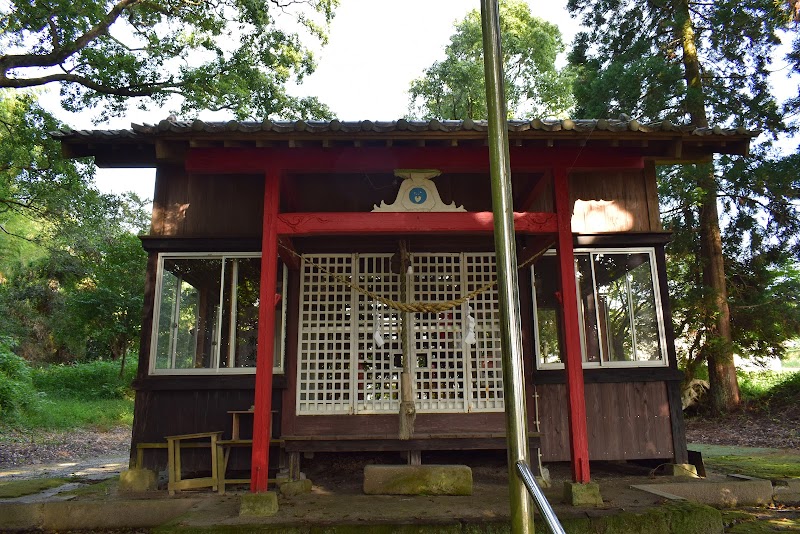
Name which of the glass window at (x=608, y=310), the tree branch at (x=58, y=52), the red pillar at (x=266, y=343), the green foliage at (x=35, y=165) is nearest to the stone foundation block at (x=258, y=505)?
the red pillar at (x=266, y=343)

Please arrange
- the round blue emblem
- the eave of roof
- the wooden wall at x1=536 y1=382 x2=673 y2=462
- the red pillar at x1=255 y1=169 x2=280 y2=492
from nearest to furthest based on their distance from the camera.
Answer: the red pillar at x1=255 y1=169 x2=280 y2=492 < the eave of roof < the round blue emblem < the wooden wall at x1=536 y1=382 x2=673 y2=462

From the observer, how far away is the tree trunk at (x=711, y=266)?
13.6 m

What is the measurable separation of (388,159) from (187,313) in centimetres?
356

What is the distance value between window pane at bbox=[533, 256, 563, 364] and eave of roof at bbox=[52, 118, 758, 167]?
227 cm

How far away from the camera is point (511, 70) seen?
23500mm

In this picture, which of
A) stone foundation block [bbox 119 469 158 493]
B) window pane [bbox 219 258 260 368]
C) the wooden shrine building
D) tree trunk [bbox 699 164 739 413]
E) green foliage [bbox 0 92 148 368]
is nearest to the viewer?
stone foundation block [bbox 119 469 158 493]

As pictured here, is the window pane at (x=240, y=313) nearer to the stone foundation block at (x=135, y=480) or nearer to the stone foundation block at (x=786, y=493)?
the stone foundation block at (x=135, y=480)

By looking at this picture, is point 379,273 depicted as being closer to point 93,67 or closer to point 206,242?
point 206,242

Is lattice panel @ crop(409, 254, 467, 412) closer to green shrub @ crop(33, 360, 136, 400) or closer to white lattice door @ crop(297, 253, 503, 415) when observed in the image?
white lattice door @ crop(297, 253, 503, 415)

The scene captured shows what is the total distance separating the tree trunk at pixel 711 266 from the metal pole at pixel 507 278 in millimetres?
11906

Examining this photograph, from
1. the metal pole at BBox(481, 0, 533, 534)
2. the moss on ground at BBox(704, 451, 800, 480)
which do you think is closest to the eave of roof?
the metal pole at BBox(481, 0, 533, 534)

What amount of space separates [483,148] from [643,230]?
3112 millimetres

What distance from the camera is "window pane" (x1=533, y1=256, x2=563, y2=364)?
724 centimetres

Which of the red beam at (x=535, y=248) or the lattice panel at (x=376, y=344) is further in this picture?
the lattice panel at (x=376, y=344)
